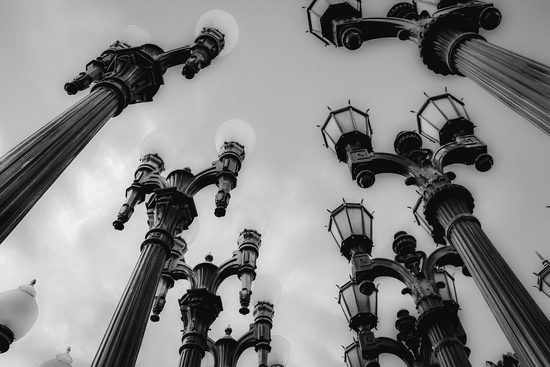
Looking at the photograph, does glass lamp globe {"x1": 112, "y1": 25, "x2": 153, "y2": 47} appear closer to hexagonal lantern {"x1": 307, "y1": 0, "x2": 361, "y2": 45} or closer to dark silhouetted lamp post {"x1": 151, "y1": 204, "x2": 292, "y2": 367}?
hexagonal lantern {"x1": 307, "y1": 0, "x2": 361, "y2": 45}

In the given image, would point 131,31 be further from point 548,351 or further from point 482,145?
point 548,351

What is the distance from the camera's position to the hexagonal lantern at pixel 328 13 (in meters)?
6.46

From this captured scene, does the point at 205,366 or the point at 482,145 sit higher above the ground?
the point at 482,145

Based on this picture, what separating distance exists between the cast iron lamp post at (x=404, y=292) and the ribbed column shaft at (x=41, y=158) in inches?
177

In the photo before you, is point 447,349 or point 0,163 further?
point 447,349

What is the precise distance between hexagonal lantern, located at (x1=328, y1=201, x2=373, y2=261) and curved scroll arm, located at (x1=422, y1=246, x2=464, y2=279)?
41.5 inches

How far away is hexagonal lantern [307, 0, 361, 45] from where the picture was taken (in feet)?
21.2

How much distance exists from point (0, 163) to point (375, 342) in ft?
21.3

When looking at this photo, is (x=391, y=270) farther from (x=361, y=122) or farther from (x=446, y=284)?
(x=361, y=122)

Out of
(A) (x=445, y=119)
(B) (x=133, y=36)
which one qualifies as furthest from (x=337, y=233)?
(B) (x=133, y=36)

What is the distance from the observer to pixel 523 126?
12695 mm

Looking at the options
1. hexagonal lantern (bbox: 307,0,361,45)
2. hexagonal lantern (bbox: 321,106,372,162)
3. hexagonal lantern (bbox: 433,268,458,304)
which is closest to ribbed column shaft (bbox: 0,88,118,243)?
hexagonal lantern (bbox: 307,0,361,45)

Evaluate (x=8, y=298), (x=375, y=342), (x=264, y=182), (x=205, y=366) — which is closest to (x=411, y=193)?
(x=264, y=182)

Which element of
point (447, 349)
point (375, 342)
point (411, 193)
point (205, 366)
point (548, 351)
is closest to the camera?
point (548, 351)
